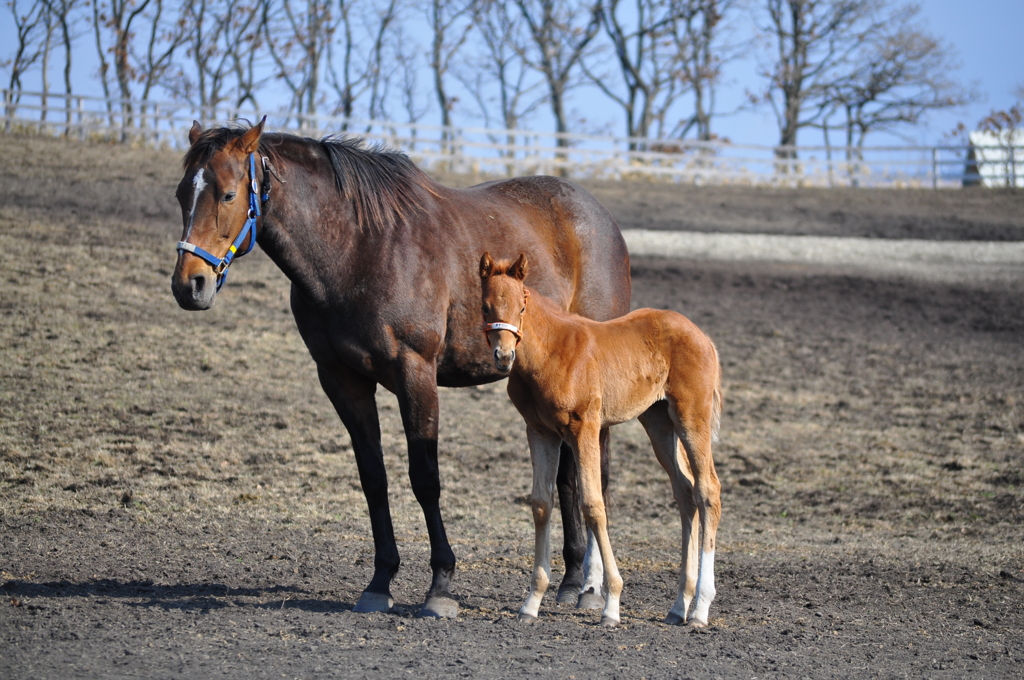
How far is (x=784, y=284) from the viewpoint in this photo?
60.4ft

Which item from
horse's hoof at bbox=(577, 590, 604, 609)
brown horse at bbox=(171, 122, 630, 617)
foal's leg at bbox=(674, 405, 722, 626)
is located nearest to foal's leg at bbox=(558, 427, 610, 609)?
horse's hoof at bbox=(577, 590, 604, 609)

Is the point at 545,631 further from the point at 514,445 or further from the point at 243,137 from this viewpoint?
the point at 514,445

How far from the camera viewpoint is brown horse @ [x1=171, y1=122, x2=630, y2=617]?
4.85m

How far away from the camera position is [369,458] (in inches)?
219

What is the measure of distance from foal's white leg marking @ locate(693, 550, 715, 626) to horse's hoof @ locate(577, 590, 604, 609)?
677mm

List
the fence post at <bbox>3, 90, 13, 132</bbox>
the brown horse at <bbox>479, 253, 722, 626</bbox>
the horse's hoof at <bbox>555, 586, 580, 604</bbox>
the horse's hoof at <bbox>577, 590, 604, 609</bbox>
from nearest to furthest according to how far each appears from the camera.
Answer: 1. the brown horse at <bbox>479, 253, 722, 626</bbox>
2. the horse's hoof at <bbox>577, 590, 604, 609</bbox>
3. the horse's hoof at <bbox>555, 586, 580, 604</bbox>
4. the fence post at <bbox>3, 90, 13, 132</bbox>

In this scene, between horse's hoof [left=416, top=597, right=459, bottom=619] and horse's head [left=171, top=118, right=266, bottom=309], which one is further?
horse's hoof [left=416, top=597, right=459, bottom=619]

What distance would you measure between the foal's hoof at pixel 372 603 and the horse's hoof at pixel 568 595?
114 cm

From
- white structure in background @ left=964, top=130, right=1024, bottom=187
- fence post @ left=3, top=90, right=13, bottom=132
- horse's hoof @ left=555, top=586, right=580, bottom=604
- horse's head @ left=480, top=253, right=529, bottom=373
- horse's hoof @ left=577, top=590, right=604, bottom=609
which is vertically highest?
fence post @ left=3, top=90, right=13, bottom=132

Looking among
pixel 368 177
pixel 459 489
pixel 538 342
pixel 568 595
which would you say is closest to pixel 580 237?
pixel 368 177

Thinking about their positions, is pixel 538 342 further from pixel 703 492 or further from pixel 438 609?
pixel 438 609

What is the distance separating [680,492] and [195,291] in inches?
114

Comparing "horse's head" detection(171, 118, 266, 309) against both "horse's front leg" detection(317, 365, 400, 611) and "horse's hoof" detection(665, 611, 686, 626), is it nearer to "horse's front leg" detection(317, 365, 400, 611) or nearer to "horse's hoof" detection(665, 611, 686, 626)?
"horse's front leg" detection(317, 365, 400, 611)

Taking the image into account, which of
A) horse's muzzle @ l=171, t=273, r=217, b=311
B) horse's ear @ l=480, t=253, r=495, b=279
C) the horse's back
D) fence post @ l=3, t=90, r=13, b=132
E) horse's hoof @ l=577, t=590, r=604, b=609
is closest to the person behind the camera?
horse's ear @ l=480, t=253, r=495, b=279
